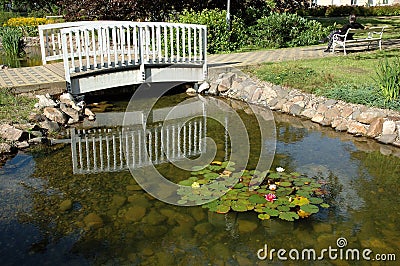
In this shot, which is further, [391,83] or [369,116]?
[391,83]

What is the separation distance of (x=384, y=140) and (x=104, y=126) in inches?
181

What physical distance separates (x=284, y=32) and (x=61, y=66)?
7.27 metres

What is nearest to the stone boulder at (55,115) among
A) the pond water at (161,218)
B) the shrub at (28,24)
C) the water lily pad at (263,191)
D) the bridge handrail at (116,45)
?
the bridge handrail at (116,45)

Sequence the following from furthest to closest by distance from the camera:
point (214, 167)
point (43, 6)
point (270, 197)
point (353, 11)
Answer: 1. point (43, 6)
2. point (353, 11)
3. point (214, 167)
4. point (270, 197)

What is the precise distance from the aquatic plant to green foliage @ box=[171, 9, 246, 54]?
7.71m

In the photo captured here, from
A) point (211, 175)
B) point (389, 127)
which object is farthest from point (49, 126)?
point (389, 127)

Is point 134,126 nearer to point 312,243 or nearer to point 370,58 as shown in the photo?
point 312,243

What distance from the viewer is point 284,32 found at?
13.9 m

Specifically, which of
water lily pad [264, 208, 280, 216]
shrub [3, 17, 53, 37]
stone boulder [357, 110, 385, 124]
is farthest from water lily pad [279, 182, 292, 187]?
shrub [3, 17, 53, 37]

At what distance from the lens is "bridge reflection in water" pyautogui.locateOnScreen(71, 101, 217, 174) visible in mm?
5961

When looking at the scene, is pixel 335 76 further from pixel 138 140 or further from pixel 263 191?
pixel 263 191

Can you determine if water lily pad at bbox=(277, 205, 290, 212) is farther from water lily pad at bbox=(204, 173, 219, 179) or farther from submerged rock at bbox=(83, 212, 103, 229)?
submerged rock at bbox=(83, 212, 103, 229)

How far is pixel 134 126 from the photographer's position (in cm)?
757

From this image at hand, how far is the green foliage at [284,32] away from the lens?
13719 millimetres
